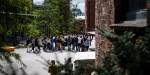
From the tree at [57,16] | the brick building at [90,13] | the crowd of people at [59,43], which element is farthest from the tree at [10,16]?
the tree at [57,16]

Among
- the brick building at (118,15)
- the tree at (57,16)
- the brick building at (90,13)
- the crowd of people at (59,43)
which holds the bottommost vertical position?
the crowd of people at (59,43)

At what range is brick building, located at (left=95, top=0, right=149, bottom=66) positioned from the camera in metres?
3.92

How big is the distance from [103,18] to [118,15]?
391 millimetres

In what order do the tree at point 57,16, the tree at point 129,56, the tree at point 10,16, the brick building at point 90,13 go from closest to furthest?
the tree at point 129,56, the tree at point 10,16, the brick building at point 90,13, the tree at point 57,16

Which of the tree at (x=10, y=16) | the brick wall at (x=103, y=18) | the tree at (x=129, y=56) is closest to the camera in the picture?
the tree at (x=129, y=56)

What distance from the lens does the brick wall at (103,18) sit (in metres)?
4.57

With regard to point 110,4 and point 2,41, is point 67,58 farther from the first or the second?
point 110,4

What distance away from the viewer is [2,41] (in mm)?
3314

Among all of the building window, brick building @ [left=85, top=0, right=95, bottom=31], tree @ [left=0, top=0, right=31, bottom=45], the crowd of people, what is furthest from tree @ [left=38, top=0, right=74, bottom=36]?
tree @ [left=0, top=0, right=31, bottom=45]

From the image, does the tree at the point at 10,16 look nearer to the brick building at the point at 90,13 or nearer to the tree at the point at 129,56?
the tree at the point at 129,56

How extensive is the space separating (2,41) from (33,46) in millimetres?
35782

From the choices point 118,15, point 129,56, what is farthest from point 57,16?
point 129,56

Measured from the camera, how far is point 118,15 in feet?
14.7

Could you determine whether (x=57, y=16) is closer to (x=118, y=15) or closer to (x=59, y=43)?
(x=59, y=43)
